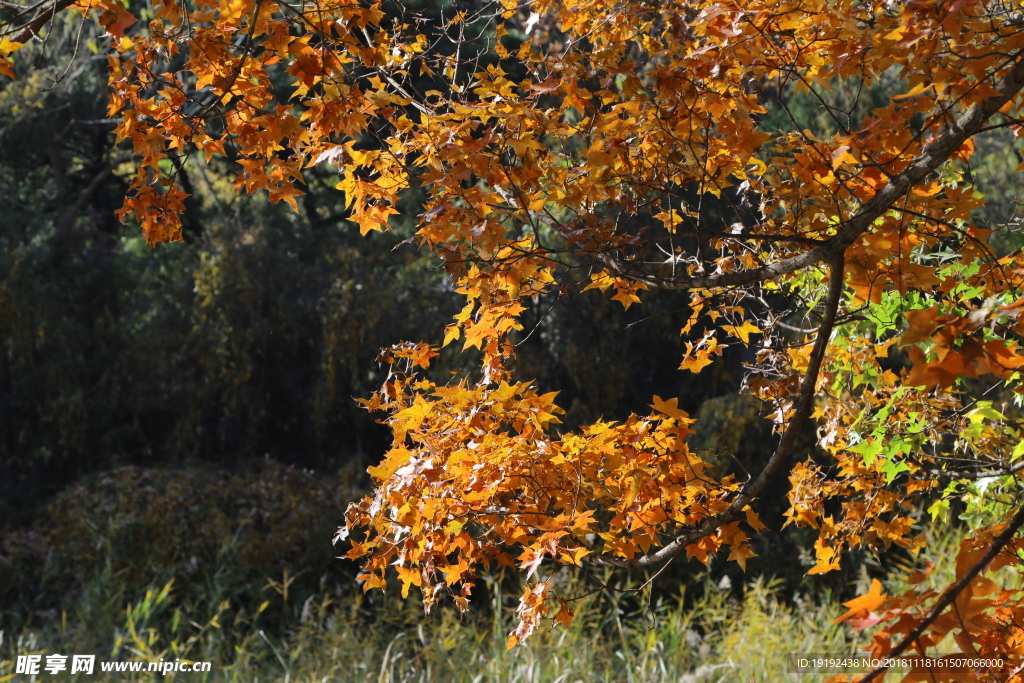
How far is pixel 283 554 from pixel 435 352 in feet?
10.9

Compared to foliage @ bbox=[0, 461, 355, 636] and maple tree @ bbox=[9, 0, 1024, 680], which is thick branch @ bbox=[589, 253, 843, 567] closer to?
maple tree @ bbox=[9, 0, 1024, 680]

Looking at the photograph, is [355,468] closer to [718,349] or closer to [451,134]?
[718,349]

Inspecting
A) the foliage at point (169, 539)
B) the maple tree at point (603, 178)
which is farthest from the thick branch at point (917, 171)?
the foliage at point (169, 539)

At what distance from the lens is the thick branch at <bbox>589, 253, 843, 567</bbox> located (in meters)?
1.57

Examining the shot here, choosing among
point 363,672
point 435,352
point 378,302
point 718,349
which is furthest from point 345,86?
point 378,302

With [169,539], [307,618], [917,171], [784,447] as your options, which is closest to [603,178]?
[917,171]

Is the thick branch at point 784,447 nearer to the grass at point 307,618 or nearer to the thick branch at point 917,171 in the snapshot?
the thick branch at point 917,171

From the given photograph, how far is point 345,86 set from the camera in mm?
1579

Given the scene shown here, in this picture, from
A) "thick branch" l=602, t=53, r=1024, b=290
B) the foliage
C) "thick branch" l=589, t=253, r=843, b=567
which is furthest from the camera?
the foliage

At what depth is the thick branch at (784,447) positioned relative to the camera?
1.57 m

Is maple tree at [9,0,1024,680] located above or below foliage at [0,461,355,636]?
above

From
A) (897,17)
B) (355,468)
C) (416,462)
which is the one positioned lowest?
(355,468)

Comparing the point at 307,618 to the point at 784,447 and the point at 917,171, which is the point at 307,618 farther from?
the point at 917,171

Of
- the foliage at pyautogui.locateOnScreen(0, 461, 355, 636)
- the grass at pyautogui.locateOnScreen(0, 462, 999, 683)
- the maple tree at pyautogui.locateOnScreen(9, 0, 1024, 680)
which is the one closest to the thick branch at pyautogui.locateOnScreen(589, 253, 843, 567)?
the maple tree at pyautogui.locateOnScreen(9, 0, 1024, 680)
